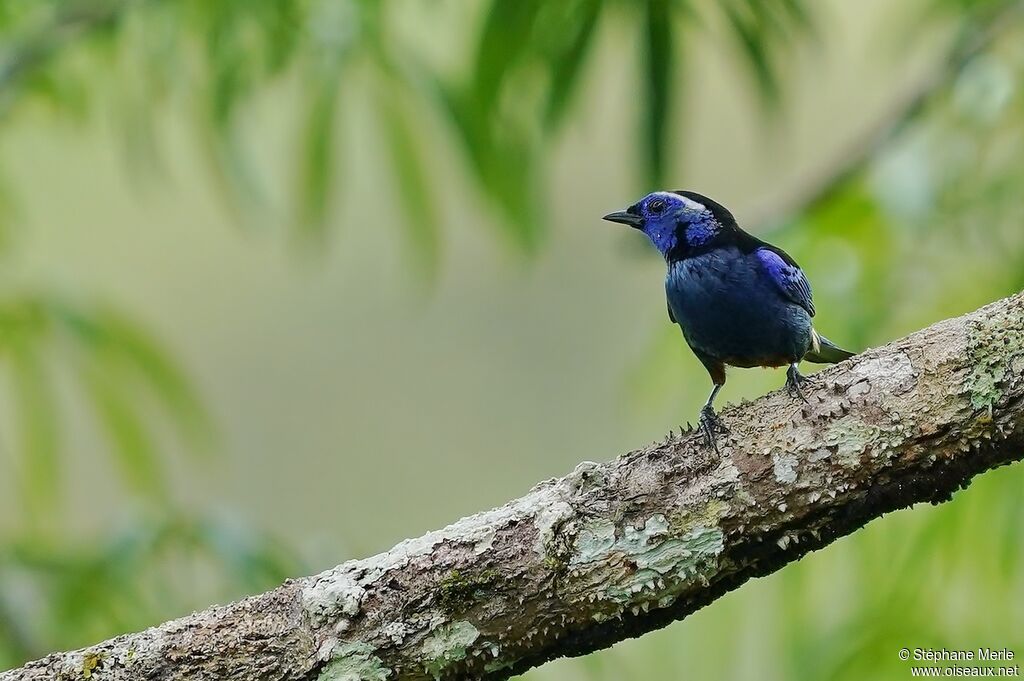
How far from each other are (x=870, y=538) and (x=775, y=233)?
862mm

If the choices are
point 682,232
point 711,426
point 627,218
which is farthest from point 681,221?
point 711,426

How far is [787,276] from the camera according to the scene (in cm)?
217

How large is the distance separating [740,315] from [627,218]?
1.31 ft

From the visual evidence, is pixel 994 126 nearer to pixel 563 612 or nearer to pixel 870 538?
pixel 870 538

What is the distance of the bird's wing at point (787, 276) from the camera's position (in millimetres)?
2168

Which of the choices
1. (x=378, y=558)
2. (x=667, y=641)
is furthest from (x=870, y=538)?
(x=378, y=558)

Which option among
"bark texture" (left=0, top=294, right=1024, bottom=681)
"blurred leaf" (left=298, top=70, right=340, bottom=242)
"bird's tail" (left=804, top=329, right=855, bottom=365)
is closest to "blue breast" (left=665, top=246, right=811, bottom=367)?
"bird's tail" (left=804, top=329, right=855, bottom=365)

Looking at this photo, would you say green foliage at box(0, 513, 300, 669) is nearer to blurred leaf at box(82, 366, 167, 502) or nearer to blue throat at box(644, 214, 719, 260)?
blurred leaf at box(82, 366, 167, 502)

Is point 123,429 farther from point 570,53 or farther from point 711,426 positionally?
→ point 711,426

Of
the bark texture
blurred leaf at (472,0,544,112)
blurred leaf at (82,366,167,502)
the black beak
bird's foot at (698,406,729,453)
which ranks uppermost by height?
blurred leaf at (82,366,167,502)

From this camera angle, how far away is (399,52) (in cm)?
317

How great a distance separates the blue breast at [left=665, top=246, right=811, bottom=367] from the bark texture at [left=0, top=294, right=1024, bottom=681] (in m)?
0.42

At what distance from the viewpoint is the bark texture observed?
5.14 ft

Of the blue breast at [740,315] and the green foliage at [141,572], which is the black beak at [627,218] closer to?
the blue breast at [740,315]
